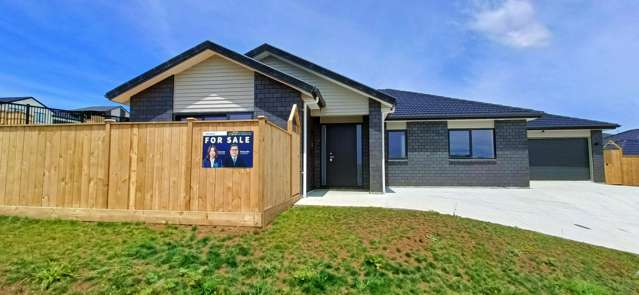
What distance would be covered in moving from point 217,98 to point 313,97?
282 centimetres

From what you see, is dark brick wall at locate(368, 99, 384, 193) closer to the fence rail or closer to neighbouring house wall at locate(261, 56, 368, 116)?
neighbouring house wall at locate(261, 56, 368, 116)

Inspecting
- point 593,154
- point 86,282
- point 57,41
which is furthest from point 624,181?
point 57,41

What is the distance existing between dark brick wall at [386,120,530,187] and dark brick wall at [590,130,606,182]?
6524 mm

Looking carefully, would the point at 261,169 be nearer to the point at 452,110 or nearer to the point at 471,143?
the point at 452,110

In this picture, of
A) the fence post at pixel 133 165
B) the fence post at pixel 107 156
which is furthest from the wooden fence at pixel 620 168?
the fence post at pixel 107 156

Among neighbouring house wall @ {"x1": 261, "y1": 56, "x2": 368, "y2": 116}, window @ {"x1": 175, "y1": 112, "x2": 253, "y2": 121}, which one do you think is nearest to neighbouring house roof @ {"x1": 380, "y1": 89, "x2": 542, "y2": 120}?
neighbouring house wall @ {"x1": 261, "y1": 56, "x2": 368, "y2": 116}

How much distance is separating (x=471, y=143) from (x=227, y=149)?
34.9 ft

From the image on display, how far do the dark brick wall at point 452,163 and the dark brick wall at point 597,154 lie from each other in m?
6.52

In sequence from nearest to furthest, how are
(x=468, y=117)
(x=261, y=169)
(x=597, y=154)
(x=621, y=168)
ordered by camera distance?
(x=261, y=169), (x=468, y=117), (x=621, y=168), (x=597, y=154)

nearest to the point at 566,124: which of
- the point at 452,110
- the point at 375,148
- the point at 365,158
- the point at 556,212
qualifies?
the point at 452,110

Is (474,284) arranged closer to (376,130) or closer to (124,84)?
(376,130)

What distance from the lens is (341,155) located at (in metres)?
A: 10.4

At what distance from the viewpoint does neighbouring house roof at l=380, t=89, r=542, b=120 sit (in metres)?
11.2

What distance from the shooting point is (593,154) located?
14.3 metres
